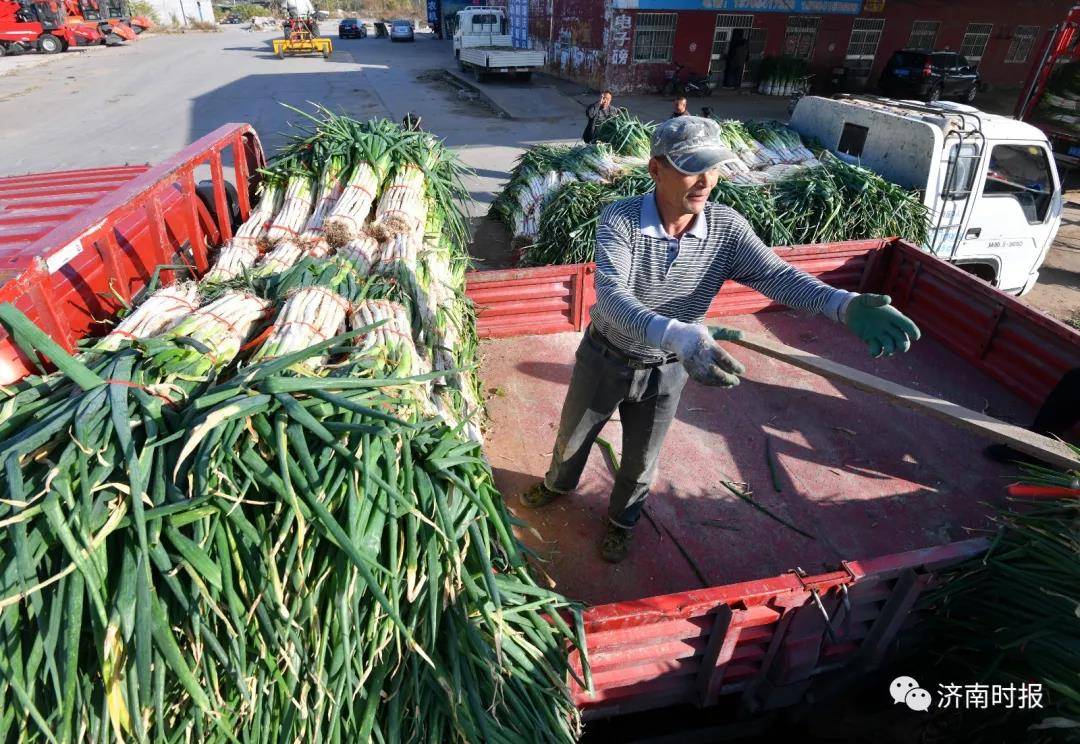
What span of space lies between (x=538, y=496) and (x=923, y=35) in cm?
2438

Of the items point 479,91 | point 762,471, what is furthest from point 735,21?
point 762,471

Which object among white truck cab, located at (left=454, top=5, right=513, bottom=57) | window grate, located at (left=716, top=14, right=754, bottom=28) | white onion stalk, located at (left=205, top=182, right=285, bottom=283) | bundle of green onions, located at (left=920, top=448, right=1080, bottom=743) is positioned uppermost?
window grate, located at (left=716, top=14, right=754, bottom=28)

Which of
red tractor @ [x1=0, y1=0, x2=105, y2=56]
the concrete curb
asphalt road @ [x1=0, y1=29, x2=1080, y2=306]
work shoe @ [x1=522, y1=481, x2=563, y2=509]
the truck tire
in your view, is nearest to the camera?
work shoe @ [x1=522, y1=481, x2=563, y2=509]

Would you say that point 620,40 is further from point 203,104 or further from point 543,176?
point 543,176

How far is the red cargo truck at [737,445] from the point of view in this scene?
2.22 metres

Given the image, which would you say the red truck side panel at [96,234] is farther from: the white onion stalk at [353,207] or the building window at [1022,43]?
the building window at [1022,43]

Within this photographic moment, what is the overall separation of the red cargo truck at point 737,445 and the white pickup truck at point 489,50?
16439 millimetres

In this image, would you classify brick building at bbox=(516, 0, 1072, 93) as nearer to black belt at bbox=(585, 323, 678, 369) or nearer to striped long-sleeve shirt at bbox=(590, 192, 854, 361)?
striped long-sleeve shirt at bbox=(590, 192, 854, 361)

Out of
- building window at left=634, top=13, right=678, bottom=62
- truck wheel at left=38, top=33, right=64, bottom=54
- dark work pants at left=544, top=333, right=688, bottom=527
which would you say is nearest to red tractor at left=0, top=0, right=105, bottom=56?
truck wheel at left=38, top=33, right=64, bottom=54

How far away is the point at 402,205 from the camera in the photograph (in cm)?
395

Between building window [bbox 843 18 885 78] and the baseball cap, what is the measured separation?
72.2ft

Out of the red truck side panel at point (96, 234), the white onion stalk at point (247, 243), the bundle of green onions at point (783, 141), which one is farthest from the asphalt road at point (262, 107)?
the bundle of green onions at point (783, 141)

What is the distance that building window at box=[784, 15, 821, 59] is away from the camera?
61.5 ft

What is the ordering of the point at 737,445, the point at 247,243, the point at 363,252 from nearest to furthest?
1. the point at 363,252
2. the point at 247,243
3. the point at 737,445
